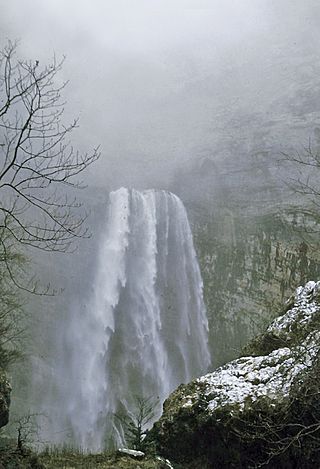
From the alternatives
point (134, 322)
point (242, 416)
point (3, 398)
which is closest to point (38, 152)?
point (242, 416)

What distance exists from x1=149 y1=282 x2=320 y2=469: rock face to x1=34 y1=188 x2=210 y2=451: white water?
595 inches

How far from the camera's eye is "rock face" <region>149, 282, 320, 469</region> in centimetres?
705

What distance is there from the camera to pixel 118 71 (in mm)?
51750

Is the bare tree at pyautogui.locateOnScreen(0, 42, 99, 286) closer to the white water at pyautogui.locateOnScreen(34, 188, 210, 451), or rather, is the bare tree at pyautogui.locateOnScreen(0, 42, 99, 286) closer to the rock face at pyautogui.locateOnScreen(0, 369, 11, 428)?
the rock face at pyautogui.locateOnScreen(0, 369, 11, 428)

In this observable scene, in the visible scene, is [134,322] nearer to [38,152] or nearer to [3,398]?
[3,398]

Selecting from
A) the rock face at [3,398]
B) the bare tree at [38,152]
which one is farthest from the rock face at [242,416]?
the bare tree at [38,152]

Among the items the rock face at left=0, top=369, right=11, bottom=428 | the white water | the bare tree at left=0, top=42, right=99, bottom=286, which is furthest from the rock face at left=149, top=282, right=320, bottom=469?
the white water

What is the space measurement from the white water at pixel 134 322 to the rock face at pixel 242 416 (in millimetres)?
15119

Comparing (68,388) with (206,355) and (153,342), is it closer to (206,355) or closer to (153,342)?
(153,342)

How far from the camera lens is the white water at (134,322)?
2445 centimetres

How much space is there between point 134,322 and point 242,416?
20.8m

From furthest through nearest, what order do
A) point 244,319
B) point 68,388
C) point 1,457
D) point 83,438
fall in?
point 244,319, point 68,388, point 83,438, point 1,457

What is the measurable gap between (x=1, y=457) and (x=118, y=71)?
5070 cm

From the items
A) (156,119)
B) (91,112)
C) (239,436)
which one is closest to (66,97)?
(91,112)
